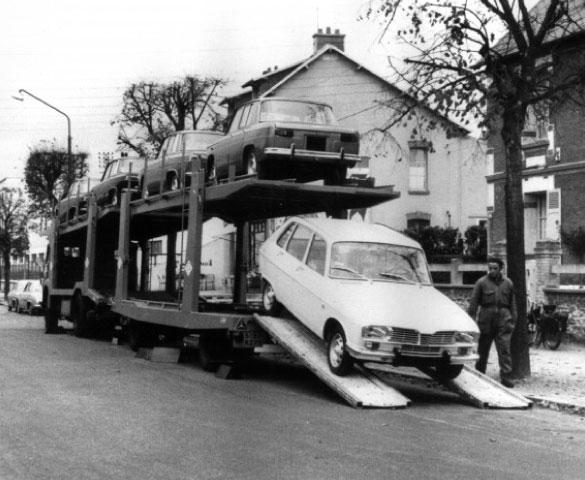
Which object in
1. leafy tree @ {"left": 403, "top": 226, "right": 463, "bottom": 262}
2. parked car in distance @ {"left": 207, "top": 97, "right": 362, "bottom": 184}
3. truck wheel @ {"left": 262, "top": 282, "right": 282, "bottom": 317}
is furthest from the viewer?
leafy tree @ {"left": 403, "top": 226, "right": 463, "bottom": 262}

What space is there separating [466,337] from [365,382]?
1.43m

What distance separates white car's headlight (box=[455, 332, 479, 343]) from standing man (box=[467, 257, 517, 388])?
1336mm

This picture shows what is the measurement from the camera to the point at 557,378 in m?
13.4

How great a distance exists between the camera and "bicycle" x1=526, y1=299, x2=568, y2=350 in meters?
18.0

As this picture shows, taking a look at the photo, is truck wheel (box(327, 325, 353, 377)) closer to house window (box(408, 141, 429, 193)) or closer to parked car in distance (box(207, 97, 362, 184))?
parked car in distance (box(207, 97, 362, 184))

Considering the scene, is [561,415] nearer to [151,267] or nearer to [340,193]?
[340,193]

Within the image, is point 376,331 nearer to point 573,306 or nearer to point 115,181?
point 573,306

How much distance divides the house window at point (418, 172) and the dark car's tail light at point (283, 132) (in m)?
26.5

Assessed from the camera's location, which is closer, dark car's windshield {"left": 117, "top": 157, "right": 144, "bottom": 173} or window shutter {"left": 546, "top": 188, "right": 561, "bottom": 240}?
dark car's windshield {"left": 117, "top": 157, "right": 144, "bottom": 173}

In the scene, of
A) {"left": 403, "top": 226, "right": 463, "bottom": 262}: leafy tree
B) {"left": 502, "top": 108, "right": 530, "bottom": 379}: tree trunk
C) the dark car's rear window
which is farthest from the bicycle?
{"left": 403, "top": 226, "right": 463, "bottom": 262}: leafy tree

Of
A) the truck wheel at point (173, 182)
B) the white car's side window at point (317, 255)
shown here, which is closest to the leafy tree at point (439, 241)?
the truck wheel at point (173, 182)

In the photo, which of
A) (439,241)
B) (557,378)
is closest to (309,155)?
(557,378)

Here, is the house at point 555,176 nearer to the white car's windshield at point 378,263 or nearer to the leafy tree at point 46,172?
the white car's windshield at point 378,263

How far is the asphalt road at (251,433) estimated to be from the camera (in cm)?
694
